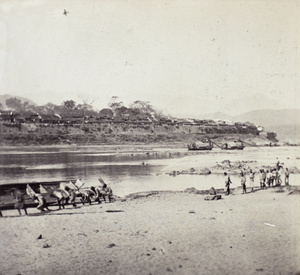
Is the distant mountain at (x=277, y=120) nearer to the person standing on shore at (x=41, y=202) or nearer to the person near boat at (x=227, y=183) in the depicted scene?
the person near boat at (x=227, y=183)

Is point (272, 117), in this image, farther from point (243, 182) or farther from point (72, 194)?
point (72, 194)

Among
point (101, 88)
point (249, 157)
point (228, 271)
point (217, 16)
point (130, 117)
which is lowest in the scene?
point (228, 271)

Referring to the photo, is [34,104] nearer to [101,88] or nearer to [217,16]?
[101,88]

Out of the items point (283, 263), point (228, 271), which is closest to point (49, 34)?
point (228, 271)

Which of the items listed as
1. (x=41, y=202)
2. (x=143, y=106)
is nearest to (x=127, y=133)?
(x=143, y=106)

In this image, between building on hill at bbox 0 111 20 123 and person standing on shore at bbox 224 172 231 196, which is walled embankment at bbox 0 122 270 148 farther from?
person standing on shore at bbox 224 172 231 196

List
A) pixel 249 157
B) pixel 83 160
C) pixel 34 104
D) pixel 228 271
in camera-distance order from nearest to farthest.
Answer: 1. pixel 228 271
2. pixel 34 104
3. pixel 83 160
4. pixel 249 157
